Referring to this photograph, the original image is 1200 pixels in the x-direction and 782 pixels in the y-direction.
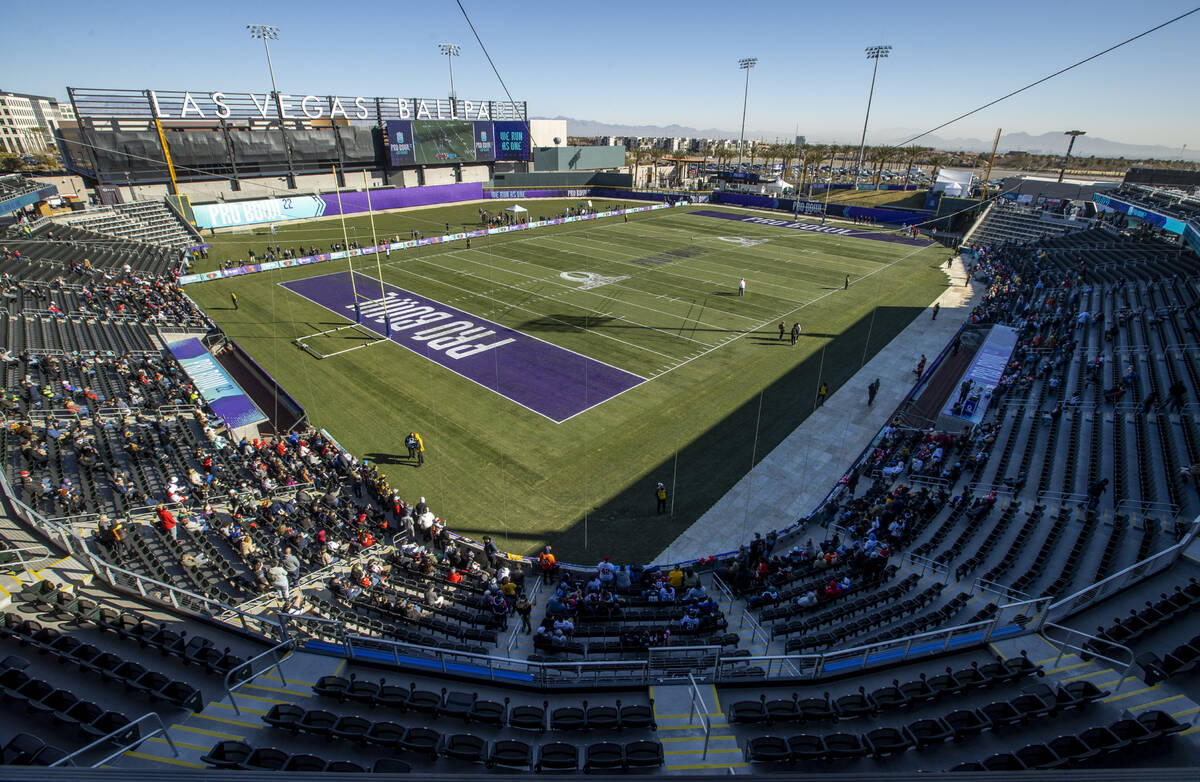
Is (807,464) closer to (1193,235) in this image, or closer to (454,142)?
(1193,235)

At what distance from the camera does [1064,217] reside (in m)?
57.7

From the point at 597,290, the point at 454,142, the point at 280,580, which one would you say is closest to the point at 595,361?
the point at 597,290

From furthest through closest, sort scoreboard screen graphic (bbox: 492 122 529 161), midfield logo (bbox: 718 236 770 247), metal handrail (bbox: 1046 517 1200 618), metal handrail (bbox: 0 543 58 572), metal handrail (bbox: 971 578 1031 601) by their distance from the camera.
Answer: scoreboard screen graphic (bbox: 492 122 529 161) < midfield logo (bbox: 718 236 770 247) < metal handrail (bbox: 971 578 1031 601) < metal handrail (bbox: 0 543 58 572) < metal handrail (bbox: 1046 517 1200 618)

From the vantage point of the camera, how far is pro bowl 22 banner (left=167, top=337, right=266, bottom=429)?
886 inches

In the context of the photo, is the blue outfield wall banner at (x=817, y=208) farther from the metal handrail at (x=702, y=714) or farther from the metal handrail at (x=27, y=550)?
the metal handrail at (x=27, y=550)

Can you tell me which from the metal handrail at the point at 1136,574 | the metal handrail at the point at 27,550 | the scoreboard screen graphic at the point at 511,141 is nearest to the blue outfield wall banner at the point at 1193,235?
the metal handrail at the point at 1136,574

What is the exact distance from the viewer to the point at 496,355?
30.4 m

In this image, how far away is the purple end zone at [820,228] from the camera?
62672 millimetres

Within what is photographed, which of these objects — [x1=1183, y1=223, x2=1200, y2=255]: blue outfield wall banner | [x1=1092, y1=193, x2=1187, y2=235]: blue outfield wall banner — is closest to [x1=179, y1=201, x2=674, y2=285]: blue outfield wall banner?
[x1=1183, y1=223, x2=1200, y2=255]: blue outfield wall banner

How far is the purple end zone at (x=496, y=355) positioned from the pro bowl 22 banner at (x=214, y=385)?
8.87 metres

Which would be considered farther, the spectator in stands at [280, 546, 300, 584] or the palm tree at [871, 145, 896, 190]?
the palm tree at [871, 145, 896, 190]

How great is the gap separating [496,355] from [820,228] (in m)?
54.0

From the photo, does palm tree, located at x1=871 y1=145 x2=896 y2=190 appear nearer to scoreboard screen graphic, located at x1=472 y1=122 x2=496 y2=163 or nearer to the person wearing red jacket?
scoreboard screen graphic, located at x1=472 y1=122 x2=496 y2=163

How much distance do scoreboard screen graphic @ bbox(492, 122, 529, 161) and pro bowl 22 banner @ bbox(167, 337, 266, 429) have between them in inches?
2589
